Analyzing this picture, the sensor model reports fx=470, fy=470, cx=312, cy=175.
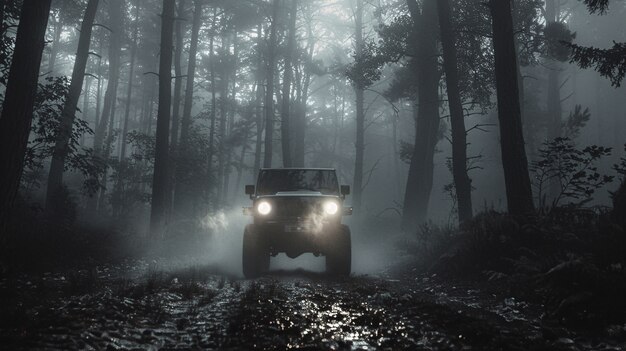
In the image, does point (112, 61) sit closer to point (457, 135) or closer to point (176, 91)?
point (176, 91)

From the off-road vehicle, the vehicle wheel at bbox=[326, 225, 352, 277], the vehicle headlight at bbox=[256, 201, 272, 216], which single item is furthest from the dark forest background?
the vehicle headlight at bbox=[256, 201, 272, 216]

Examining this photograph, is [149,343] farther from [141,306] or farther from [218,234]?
[218,234]

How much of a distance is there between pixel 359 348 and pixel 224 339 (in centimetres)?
119

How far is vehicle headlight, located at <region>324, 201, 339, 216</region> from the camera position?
9.12 metres

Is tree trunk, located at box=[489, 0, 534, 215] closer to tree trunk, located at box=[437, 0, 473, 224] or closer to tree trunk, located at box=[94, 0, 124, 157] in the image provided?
→ tree trunk, located at box=[437, 0, 473, 224]

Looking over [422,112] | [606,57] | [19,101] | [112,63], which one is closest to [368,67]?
[422,112]

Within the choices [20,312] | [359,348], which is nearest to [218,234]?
[20,312]

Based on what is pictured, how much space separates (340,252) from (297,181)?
2.30m

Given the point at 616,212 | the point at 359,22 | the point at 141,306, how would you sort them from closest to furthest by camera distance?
the point at 141,306 < the point at 616,212 < the point at 359,22

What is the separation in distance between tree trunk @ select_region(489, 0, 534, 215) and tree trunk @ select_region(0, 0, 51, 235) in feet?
28.5

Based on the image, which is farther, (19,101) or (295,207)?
(295,207)

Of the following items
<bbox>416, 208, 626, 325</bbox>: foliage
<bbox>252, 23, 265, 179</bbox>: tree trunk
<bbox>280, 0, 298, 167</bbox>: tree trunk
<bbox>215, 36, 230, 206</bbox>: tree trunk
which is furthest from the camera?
<bbox>215, 36, 230, 206</bbox>: tree trunk

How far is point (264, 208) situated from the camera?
9141 mm

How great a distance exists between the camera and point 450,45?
13.2m
